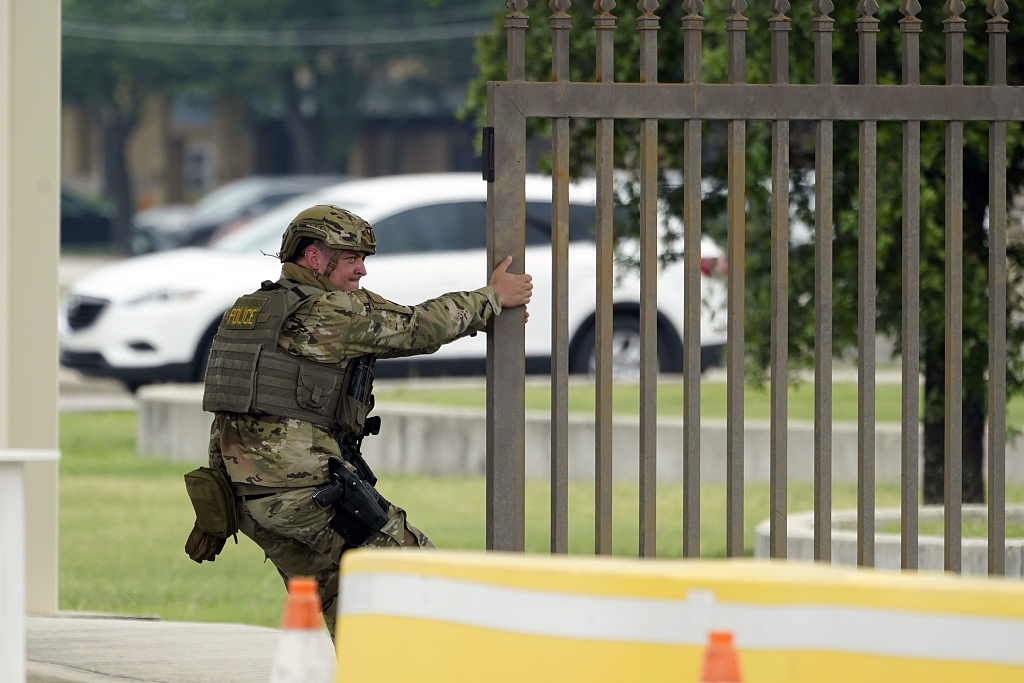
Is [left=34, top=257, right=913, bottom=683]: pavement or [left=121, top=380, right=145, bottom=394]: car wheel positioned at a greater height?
[left=121, top=380, right=145, bottom=394]: car wheel

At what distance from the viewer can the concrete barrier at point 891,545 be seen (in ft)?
22.4

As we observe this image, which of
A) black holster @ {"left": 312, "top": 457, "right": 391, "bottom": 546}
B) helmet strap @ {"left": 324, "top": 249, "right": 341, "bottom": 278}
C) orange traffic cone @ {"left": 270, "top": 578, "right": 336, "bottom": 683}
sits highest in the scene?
helmet strap @ {"left": 324, "top": 249, "right": 341, "bottom": 278}

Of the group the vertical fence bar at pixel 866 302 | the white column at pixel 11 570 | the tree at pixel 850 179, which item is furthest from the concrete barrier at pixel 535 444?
Result: the white column at pixel 11 570

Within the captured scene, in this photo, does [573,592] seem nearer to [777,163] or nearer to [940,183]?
[777,163]

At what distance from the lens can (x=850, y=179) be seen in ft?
25.9

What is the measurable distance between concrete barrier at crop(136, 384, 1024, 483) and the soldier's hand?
6.29m

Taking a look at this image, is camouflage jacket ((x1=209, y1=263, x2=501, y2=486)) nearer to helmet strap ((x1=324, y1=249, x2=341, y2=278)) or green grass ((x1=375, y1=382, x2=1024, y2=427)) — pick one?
helmet strap ((x1=324, y1=249, x2=341, y2=278))

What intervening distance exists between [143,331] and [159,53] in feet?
92.9

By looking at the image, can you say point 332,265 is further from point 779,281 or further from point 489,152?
point 779,281

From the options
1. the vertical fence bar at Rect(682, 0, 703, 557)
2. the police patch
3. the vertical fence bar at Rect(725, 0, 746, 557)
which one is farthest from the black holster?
the vertical fence bar at Rect(725, 0, 746, 557)

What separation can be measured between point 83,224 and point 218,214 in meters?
11.0

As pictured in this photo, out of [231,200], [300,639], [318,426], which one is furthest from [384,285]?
[231,200]

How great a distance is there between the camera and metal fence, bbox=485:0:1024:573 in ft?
16.3

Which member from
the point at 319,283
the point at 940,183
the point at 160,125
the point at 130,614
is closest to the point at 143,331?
the point at 130,614
